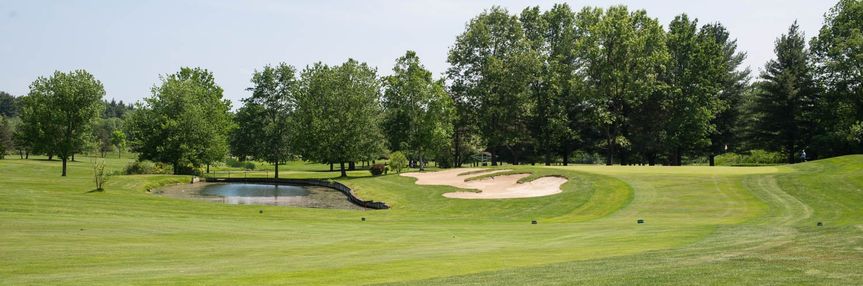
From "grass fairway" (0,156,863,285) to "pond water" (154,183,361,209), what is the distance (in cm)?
1150

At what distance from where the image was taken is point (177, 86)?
76875 millimetres

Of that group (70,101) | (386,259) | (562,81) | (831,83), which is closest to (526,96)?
(562,81)

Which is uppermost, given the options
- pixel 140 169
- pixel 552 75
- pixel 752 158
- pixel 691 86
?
pixel 552 75

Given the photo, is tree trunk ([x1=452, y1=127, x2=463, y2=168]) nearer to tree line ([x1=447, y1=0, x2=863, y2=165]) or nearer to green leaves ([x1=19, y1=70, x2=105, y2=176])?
tree line ([x1=447, y1=0, x2=863, y2=165])

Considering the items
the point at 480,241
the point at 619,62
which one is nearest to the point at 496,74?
the point at 619,62

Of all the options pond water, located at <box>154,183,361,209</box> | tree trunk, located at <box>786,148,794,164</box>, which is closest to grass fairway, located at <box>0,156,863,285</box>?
pond water, located at <box>154,183,361,209</box>

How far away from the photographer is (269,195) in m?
55.2

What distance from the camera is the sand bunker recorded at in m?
38.8

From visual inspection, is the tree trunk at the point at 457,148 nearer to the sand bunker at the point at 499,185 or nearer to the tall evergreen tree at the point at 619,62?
the tall evergreen tree at the point at 619,62

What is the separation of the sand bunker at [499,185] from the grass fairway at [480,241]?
8.37ft

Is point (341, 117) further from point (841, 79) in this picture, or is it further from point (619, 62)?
point (841, 79)

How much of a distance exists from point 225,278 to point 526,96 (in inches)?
2500

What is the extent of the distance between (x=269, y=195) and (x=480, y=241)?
129ft

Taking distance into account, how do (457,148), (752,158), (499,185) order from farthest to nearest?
(457,148)
(752,158)
(499,185)
